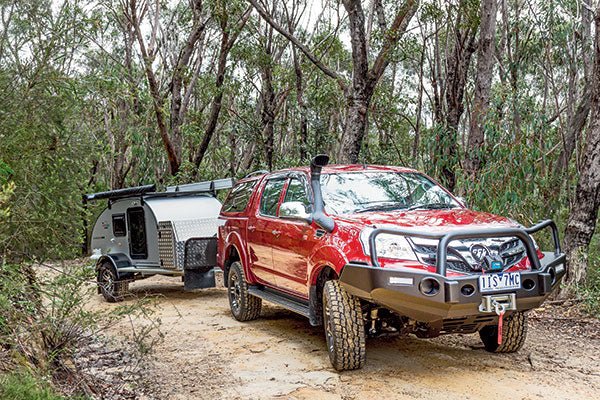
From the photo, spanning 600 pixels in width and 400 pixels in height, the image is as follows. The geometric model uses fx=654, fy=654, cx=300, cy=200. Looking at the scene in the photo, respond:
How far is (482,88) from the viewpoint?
1181 centimetres

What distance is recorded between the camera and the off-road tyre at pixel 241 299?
820cm

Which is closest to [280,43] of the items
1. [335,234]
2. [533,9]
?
[533,9]

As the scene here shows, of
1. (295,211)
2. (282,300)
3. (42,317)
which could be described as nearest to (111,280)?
(282,300)

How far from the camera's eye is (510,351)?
247 inches

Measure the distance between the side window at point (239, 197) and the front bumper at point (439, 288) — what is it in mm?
3306

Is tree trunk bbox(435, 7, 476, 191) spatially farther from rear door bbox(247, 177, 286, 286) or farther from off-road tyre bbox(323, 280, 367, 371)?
off-road tyre bbox(323, 280, 367, 371)

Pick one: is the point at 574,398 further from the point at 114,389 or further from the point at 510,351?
the point at 114,389

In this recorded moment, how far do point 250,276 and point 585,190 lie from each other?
14.8 ft

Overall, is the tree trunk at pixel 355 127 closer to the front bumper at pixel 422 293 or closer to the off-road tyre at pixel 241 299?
the off-road tyre at pixel 241 299

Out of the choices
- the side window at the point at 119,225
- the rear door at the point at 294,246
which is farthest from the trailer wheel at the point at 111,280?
the rear door at the point at 294,246

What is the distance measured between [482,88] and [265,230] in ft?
20.0

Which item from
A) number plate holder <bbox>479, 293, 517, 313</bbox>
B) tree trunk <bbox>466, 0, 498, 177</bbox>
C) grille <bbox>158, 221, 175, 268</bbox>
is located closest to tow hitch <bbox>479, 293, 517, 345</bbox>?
number plate holder <bbox>479, 293, 517, 313</bbox>

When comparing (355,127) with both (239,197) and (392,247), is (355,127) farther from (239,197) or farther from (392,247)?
(392,247)

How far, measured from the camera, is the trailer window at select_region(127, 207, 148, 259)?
448 inches
